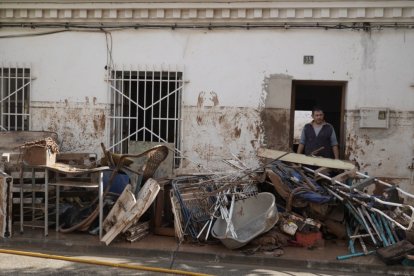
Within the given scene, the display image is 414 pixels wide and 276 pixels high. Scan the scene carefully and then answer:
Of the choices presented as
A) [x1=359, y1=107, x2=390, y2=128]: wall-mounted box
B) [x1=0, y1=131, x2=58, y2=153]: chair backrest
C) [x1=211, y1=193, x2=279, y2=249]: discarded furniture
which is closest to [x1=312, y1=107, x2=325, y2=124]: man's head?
[x1=359, y1=107, x2=390, y2=128]: wall-mounted box

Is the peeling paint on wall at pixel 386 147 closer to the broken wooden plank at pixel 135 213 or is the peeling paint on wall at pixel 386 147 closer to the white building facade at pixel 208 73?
the white building facade at pixel 208 73

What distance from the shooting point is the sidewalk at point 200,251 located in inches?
226

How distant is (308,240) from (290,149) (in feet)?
6.88

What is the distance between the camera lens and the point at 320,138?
299 inches

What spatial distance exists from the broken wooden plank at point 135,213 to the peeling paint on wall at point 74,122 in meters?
2.52

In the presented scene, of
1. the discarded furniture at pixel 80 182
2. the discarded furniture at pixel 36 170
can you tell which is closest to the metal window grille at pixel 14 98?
the discarded furniture at pixel 36 170

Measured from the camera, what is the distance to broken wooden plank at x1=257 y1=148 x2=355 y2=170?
6.84 m

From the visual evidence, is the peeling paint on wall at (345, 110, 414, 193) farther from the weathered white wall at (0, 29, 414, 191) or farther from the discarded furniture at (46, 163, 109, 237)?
the discarded furniture at (46, 163, 109, 237)

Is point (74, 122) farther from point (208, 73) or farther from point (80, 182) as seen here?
point (208, 73)

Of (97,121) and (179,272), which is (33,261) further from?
Answer: (97,121)

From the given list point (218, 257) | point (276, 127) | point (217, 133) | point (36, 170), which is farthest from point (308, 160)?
point (36, 170)

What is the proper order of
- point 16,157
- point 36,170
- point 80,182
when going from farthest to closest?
point 16,157 < point 36,170 < point 80,182

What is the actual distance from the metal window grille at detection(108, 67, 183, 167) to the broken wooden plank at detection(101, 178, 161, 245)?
208 centimetres

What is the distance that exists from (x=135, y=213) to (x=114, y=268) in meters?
0.78
